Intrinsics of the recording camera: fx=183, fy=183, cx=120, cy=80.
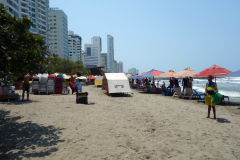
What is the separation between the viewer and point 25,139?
173 inches

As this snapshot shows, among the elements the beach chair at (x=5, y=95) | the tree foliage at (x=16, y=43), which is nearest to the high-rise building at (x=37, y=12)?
the beach chair at (x=5, y=95)

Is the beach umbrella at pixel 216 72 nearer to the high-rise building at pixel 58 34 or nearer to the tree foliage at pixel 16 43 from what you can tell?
the tree foliage at pixel 16 43

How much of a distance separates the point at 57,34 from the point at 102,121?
97.2m

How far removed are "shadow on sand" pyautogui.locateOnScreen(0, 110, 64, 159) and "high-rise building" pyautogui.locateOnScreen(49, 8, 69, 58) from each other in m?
92.1

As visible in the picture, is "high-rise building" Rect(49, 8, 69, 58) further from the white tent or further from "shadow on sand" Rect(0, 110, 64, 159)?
"shadow on sand" Rect(0, 110, 64, 159)

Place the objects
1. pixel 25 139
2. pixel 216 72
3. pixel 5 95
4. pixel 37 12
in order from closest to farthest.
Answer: pixel 25 139 → pixel 5 95 → pixel 216 72 → pixel 37 12

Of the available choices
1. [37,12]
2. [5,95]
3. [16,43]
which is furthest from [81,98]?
[37,12]

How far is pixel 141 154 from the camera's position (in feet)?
11.9

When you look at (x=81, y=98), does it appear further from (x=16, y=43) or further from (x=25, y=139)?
(x=16, y=43)

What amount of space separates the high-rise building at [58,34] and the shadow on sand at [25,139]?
302 ft

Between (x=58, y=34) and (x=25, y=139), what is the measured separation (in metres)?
98.0

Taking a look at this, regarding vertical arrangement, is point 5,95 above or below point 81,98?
above

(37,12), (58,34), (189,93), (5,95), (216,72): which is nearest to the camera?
(5,95)

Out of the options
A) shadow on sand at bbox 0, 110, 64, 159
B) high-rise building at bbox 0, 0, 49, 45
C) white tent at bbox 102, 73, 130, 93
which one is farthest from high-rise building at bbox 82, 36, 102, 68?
shadow on sand at bbox 0, 110, 64, 159
